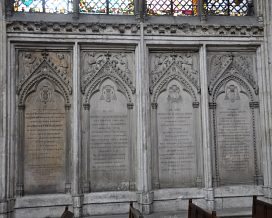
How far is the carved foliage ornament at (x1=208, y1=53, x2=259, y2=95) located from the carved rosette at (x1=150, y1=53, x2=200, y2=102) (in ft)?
1.18

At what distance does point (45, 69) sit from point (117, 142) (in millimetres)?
1931

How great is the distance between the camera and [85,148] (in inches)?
251

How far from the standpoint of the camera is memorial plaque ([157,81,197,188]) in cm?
660

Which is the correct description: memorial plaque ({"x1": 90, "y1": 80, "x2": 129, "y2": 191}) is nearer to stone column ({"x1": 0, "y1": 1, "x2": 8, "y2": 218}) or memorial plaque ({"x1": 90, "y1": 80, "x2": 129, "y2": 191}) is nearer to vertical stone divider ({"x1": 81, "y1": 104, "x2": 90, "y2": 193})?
vertical stone divider ({"x1": 81, "y1": 104, "x2": 90, "y2": 193})

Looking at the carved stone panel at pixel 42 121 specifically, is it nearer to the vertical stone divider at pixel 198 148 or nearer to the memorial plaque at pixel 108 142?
the memorial plaque at pixel 108 142

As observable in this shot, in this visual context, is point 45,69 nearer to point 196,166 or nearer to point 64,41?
point 64,41

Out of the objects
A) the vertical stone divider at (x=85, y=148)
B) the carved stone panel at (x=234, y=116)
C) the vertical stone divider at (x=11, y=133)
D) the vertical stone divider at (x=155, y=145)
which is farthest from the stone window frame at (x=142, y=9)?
the vertical stone divider at (x=85, y=148)

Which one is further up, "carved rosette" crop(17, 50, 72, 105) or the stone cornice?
the stone cornice

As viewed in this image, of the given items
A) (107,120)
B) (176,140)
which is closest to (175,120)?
(176,140)

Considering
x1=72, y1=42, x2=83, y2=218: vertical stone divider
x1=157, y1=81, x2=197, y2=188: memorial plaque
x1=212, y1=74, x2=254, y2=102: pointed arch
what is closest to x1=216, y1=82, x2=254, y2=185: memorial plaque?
x1=212, y1=74, x2=254, y2=102: pointed arch

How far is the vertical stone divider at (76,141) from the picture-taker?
6141mm

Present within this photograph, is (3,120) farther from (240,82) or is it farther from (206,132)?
(240,82)

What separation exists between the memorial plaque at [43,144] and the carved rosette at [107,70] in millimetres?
796

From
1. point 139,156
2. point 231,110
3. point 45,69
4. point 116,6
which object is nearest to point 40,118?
point 45,69
